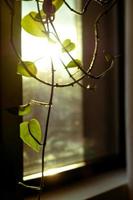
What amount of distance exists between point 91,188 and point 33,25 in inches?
35.2

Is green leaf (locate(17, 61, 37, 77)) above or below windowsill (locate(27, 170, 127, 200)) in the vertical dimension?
above

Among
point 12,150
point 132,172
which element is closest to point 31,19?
point 12,150

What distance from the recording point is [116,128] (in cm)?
194

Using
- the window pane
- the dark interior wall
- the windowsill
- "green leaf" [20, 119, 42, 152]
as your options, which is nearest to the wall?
the windowsill

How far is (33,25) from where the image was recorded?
35.5 inches

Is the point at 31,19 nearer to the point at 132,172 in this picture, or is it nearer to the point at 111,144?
the point at 132,172

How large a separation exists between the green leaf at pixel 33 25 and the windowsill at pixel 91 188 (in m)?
0.74

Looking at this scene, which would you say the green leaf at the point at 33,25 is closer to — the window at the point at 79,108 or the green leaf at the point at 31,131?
the green leaf at the point at 31,131

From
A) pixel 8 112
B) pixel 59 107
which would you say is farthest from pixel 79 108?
pixel 8 112

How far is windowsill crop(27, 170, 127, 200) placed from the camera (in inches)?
55.4

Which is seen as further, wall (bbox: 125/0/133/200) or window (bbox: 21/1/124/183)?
wall (bbox: 125/0/133/200)

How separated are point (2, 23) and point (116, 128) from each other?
107 cm

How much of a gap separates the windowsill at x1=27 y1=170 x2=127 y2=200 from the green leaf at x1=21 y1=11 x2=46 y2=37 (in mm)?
735

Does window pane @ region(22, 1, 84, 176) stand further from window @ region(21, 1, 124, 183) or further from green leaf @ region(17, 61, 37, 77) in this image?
green leaf @ region(17, 61, 37, 77)
